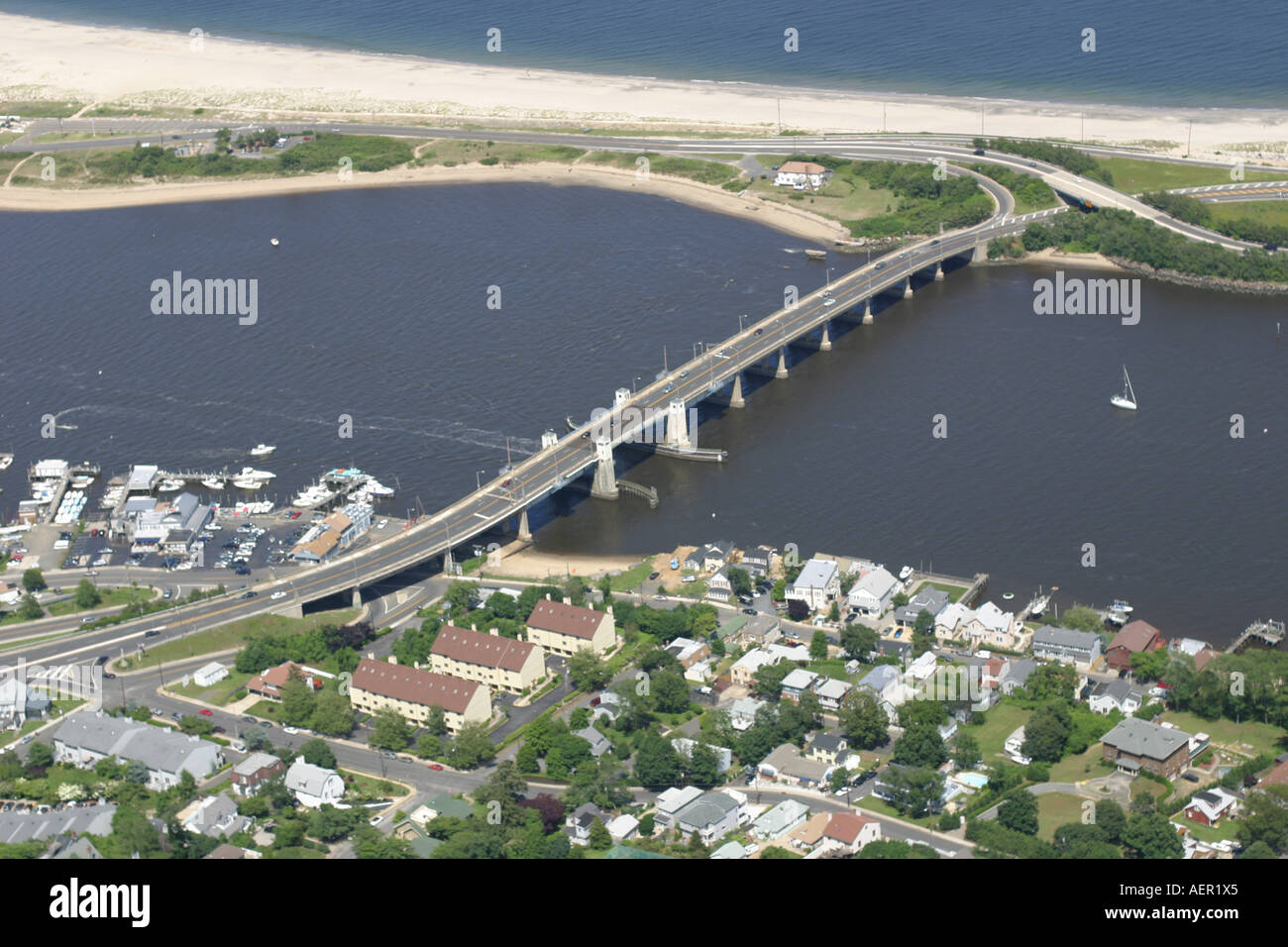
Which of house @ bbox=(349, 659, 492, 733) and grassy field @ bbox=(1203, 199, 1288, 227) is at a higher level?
grassy field @ bbox=(1203, 199, 1288, 227)

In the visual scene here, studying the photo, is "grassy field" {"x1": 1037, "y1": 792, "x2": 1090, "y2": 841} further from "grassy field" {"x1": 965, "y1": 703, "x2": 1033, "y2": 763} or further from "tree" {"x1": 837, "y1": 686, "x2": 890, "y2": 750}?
"tree" {"x1": 837, "y1": 686, "x2": 890, "y2": 750}

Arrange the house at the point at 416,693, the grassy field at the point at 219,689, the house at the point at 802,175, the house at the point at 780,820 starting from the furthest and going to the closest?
the house at the point at 802,175 → the grassy field at the point at 219,689 → the house at the point at 416,693 → the house at the point at 780,820

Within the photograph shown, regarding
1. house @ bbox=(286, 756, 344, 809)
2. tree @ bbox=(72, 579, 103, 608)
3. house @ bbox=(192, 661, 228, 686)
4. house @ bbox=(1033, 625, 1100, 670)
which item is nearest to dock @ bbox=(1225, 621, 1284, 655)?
house @ bbox=(1033, 625, 1100, 670)

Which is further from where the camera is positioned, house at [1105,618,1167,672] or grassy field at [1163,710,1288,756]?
house at [1105,618,1167,672]

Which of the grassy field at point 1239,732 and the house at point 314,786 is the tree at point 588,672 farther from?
the grassy field at point 1239,732

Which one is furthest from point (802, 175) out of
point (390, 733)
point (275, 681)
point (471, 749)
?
point (471, 749)

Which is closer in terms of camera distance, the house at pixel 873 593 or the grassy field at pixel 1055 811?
the grassy field at pixel 1055 811

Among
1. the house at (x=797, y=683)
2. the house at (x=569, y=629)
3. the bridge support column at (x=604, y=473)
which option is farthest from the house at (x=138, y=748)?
the bridge support column at (x=604, y=473)
